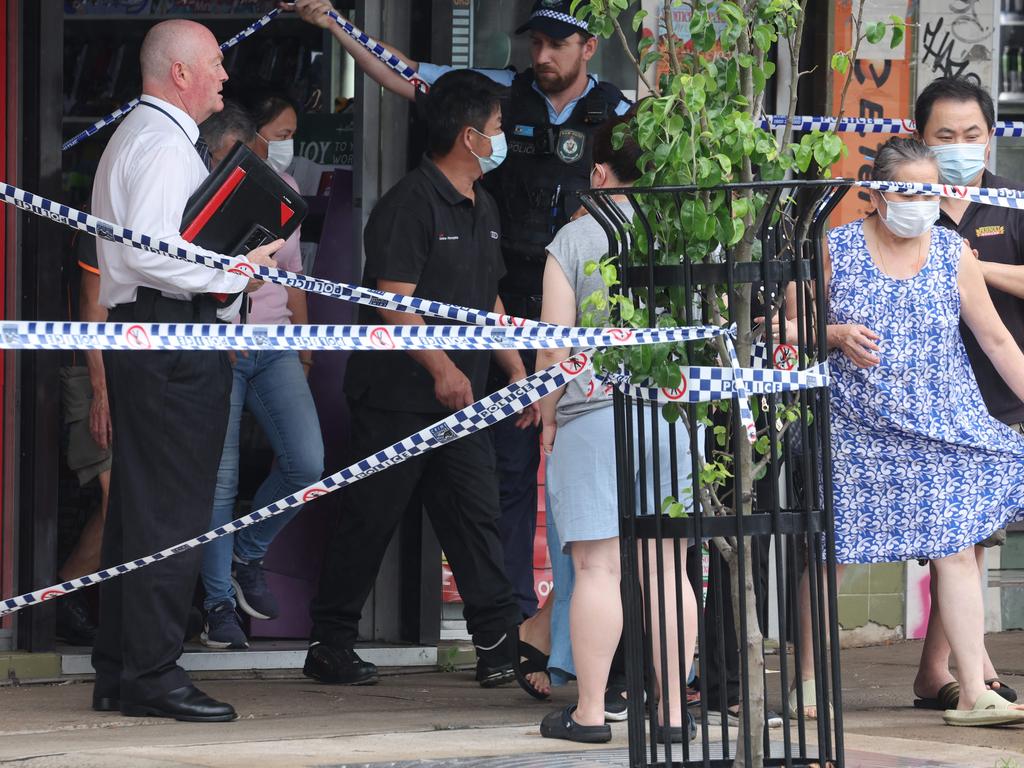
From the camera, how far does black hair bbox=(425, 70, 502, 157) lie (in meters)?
6.30

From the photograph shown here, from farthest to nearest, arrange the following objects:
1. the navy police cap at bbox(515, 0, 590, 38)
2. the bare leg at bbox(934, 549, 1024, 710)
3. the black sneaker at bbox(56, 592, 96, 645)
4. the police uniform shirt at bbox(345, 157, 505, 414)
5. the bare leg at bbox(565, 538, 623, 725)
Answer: the black sneaker at bbox(56, 592, 96, 645) → the navy police cap at bbox(515, 0, 590, 38) → the police uniform shirt at bbox(345, 157, 505, 414) → the bare leg at bbox(934, 549, 1024, 710) → the bare leg at bbox(565, 538, 623, 725)

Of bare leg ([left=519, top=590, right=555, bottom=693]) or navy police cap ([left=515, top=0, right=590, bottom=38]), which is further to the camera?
navy police cap ([left=515, top=0, right=590, bottom=38])

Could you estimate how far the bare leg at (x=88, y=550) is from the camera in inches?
272

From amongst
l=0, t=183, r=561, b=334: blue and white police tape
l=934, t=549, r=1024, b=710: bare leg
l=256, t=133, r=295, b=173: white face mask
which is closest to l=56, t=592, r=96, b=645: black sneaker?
l=256, t=133, r=295, b=173: white face mask

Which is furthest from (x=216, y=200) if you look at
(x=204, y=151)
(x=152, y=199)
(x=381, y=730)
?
(x=381, y=730)

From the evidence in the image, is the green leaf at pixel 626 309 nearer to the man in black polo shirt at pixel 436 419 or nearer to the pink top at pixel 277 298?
the man in black polo shirt at pixel 436 419

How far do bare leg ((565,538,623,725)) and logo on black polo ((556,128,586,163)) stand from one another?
2048mm

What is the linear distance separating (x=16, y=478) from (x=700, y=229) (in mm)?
3514

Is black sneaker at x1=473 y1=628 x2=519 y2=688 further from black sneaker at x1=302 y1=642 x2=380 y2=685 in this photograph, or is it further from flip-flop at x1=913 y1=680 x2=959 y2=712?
A: flip-flop at x1=913 y1=680 x2=959 y2=712

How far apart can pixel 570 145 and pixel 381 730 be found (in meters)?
2.44

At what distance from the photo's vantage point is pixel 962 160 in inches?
232

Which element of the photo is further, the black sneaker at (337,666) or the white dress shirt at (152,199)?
the black sneaker at (337,666)

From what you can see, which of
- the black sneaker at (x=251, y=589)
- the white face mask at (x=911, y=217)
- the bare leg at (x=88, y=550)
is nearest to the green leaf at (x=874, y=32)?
the white face mask at (x=911, y=217)

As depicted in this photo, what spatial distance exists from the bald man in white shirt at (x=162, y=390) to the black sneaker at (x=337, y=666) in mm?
1026
